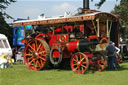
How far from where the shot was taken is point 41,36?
12.2m

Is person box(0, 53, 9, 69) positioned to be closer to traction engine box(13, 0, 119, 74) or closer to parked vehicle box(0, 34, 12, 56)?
traction engine box(13, 0, 119, 74)

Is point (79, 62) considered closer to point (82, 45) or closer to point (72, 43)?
point (82, 45)

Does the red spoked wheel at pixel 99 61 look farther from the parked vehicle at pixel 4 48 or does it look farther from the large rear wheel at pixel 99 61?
the parked vehicle at pixel 4 48

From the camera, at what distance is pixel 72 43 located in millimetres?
10992

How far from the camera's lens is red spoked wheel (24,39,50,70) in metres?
11.4

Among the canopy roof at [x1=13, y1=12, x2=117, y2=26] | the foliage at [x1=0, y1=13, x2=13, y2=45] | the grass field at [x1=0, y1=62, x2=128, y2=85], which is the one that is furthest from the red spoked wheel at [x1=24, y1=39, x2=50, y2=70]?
the foliage at [x1=0, y1=13, x2=13, y2=45]

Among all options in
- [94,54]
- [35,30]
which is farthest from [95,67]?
[35,30]

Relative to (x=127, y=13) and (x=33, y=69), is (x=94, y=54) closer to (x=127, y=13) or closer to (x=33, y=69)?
(x=33, y=69)

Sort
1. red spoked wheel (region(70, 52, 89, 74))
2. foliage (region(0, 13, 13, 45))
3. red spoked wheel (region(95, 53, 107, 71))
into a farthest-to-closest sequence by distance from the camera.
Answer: foliage (region(0, 13, 13, 45)), red spoked wheel (region(95, 53, 107, 71)), red spoked wheel (region(70, 52, 89, 74))

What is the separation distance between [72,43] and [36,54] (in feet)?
6.39

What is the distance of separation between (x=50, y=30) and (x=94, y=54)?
2.74 m

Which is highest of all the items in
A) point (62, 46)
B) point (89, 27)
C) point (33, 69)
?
point (89, 27)

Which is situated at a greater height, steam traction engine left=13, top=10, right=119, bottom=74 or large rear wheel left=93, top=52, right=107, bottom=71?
steam traction engine left=13, top=10, right=119, bottom=74

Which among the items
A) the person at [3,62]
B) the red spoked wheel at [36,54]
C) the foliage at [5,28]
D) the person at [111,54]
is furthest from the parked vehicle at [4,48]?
the foliage at [5,28]
